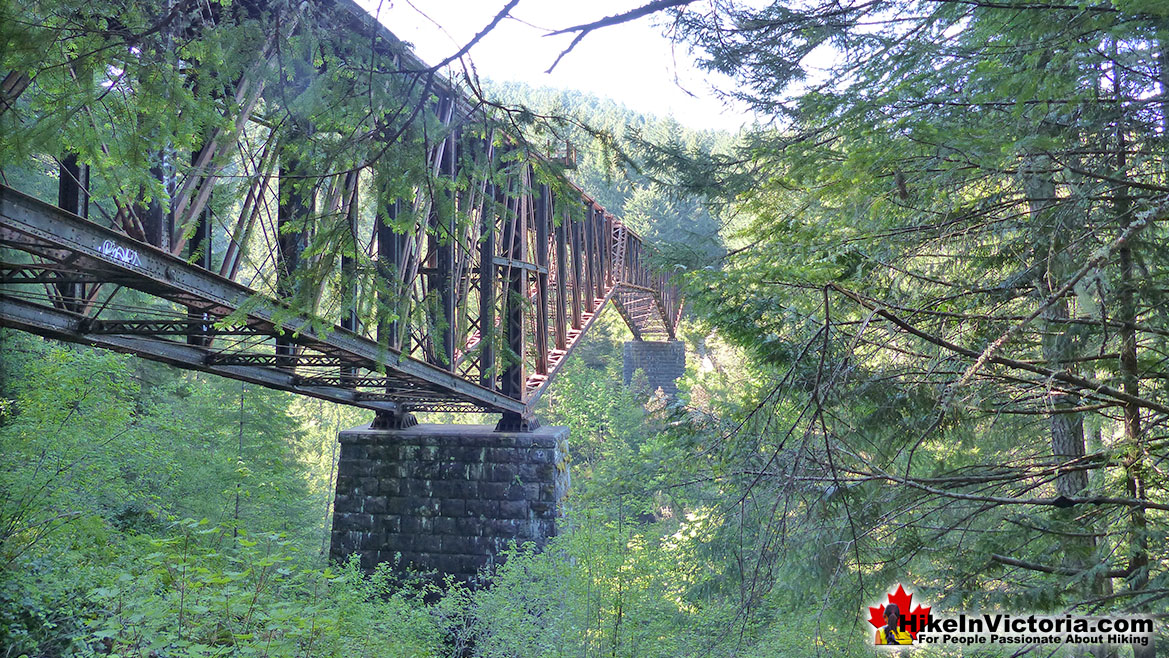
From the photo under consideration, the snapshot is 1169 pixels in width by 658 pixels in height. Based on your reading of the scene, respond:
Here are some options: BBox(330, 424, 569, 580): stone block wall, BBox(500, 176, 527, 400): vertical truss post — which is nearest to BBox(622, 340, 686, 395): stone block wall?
BBox(330, 424, 569, 580): stone block wall

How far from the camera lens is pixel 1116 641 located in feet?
12.8

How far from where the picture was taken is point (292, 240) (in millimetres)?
7098

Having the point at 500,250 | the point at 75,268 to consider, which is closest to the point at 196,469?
the point at 500,250

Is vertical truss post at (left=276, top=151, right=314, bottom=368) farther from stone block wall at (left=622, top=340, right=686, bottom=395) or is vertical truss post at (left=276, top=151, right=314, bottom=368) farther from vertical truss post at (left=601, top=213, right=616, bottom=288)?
stone block wall at (left=622, top=340, right=686, bottom=395)

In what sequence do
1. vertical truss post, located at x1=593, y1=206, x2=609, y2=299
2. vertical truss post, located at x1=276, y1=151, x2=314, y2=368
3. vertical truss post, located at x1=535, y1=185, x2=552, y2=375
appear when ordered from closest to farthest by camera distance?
vertical truss post, located at x1=276, y1=151, x2=314, y2=368
vertical truss post, located at x1=535, y1=185, x2=552, y2=375
vertical truss post, located at x1=593, y1=206, x2=609, y2=299

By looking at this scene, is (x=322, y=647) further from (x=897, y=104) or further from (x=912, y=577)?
(x=897, y=104)

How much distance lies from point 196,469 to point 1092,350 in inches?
698

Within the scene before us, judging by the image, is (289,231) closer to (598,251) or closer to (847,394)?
(847,394)

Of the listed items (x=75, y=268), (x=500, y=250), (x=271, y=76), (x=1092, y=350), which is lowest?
(x=1092, y=350)

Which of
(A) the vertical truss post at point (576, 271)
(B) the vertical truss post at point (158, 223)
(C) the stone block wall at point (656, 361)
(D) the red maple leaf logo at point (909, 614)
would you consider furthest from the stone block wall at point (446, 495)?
(C) the stone block wall at point (656, 361)

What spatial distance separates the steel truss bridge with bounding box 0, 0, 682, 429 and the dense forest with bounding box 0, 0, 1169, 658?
40 cm

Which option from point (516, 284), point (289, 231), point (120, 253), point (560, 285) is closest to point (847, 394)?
point (289, 231)

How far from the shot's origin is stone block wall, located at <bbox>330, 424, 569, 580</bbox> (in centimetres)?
1320

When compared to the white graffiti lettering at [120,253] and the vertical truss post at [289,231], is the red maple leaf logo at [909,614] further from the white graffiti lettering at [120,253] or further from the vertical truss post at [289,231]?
the white graffiti lettering at [120,253]
